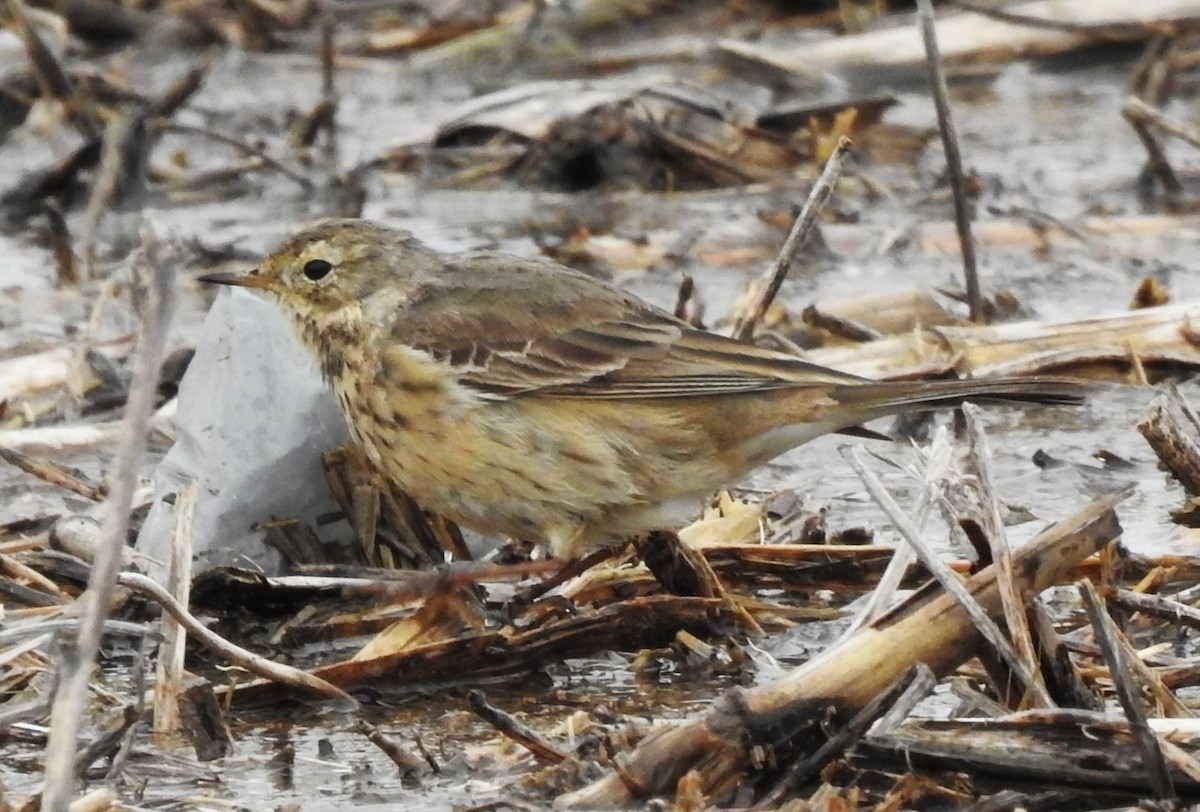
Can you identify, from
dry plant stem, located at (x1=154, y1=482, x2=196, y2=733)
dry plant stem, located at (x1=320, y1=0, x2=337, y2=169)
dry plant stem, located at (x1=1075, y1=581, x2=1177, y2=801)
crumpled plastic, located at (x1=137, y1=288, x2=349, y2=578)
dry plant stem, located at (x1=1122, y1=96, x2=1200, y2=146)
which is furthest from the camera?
dry plant stem, located at (x1=320, y1=0, x2=337, y2=169)

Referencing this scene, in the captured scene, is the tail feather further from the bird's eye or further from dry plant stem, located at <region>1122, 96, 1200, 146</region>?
dry plant stem, located at <region>1122, 96, 1200, 146</region>

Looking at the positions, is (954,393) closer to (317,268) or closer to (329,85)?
(317,268)

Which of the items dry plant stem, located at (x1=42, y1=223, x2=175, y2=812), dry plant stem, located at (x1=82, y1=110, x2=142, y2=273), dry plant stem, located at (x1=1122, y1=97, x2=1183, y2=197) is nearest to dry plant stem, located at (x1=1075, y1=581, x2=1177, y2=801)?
dry plant stem, located at (x1=42, y1=223, x2=175, y2=812)

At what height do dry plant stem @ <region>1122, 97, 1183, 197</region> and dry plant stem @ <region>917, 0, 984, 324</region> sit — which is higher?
dry plant stem @ <region>917, 0, 984, 324</region>

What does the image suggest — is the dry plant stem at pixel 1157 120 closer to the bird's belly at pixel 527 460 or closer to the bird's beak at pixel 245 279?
the bird's belly at pixel 527 460

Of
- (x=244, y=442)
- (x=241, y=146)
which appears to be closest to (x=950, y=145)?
(x=244, y=442)

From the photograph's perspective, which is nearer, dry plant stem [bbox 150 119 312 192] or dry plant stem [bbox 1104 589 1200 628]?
dry plant stem [bbox 1104 589 1200 628]

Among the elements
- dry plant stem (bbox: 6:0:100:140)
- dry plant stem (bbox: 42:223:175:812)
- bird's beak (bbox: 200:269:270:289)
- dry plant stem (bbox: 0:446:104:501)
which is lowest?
dry plant stem (bbox: 0:446:104:501)
